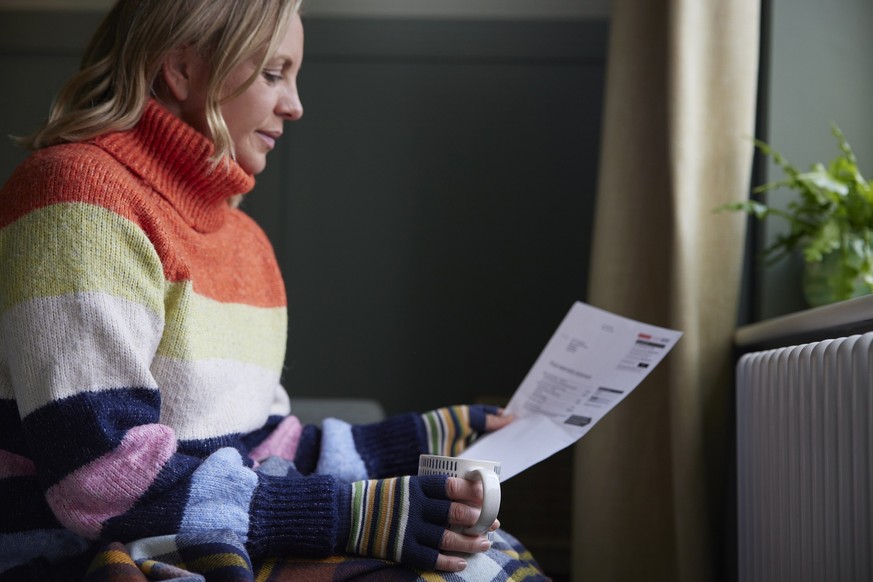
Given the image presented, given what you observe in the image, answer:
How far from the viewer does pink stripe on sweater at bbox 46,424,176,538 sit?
2.56ft

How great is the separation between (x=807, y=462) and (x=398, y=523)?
54cm

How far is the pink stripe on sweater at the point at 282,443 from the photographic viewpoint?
1.13 m

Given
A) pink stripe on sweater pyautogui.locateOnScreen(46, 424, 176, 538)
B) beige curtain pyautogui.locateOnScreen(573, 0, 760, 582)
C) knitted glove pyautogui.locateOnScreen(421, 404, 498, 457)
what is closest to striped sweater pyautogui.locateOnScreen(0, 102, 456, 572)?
pink stripe on sweater pyautogui.locateOnScreen(46, 424, 176, 538)

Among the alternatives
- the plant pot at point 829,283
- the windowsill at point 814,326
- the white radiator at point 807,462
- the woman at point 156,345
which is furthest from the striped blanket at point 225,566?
the plant pot at point 829,283

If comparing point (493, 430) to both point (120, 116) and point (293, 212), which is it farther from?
point (293, 212)

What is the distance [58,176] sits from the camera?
2.87ft

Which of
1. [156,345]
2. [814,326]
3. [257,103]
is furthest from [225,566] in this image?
[814,326]

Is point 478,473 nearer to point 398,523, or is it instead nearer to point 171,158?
point 398,523

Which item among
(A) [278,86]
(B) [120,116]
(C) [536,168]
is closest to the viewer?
(B) [120,116]

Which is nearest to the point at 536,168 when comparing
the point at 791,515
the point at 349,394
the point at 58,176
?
the point at 349,394

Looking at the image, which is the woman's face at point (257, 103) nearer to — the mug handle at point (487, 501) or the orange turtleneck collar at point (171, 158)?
the orange turtleneck collar at point (171, 158)

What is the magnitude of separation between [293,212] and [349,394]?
53 centimetres

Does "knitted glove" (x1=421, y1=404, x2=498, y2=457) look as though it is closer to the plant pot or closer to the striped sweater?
the striped sweater

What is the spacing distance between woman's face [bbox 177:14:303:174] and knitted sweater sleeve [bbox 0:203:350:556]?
276 millimetres
